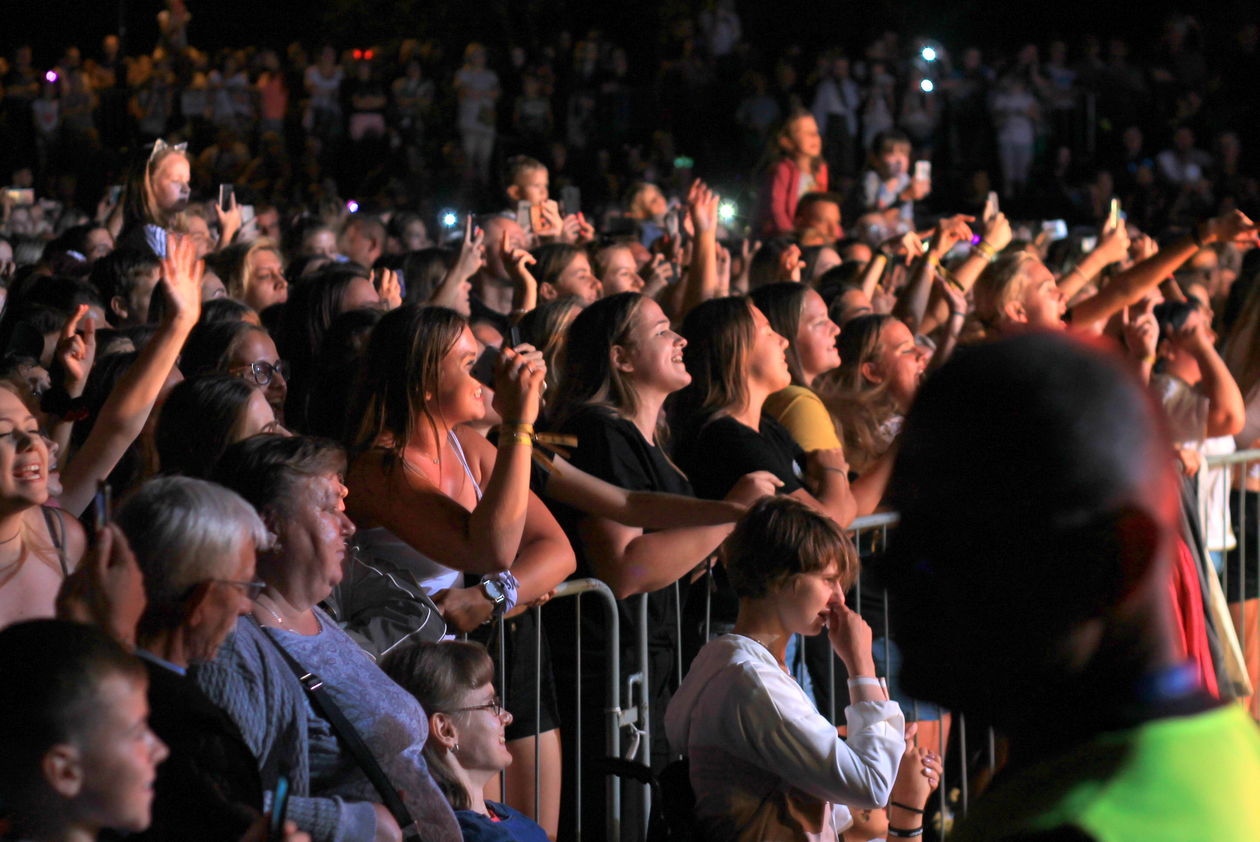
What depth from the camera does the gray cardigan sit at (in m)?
2.38

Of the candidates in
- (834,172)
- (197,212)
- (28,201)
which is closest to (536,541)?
(197,212)

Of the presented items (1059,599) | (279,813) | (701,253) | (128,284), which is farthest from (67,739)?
(701,253)

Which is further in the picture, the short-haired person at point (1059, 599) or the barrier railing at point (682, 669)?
the barrier railing at point (682, 669)

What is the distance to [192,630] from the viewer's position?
219cm

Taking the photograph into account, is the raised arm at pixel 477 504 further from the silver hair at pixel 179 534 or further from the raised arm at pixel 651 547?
the silver hair at pixel 179 534

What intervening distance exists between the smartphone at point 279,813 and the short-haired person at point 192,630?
6cm

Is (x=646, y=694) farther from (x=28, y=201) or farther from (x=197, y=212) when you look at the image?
(x=28, y=201)

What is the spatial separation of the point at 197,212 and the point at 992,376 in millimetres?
6723

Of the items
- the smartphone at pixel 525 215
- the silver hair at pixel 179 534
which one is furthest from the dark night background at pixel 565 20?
the silver hair at pixel 179 534

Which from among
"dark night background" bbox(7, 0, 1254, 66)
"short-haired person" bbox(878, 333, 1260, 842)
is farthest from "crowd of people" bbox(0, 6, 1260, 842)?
"dark night background" bbox(7, 0, 1254, 66)

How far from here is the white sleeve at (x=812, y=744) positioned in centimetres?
328

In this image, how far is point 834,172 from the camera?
15.6 m

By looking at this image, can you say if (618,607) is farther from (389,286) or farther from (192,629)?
(389,286)

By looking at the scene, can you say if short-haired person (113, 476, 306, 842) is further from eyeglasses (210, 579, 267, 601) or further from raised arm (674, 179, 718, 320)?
raised arm (674, 179, 718, 320)
